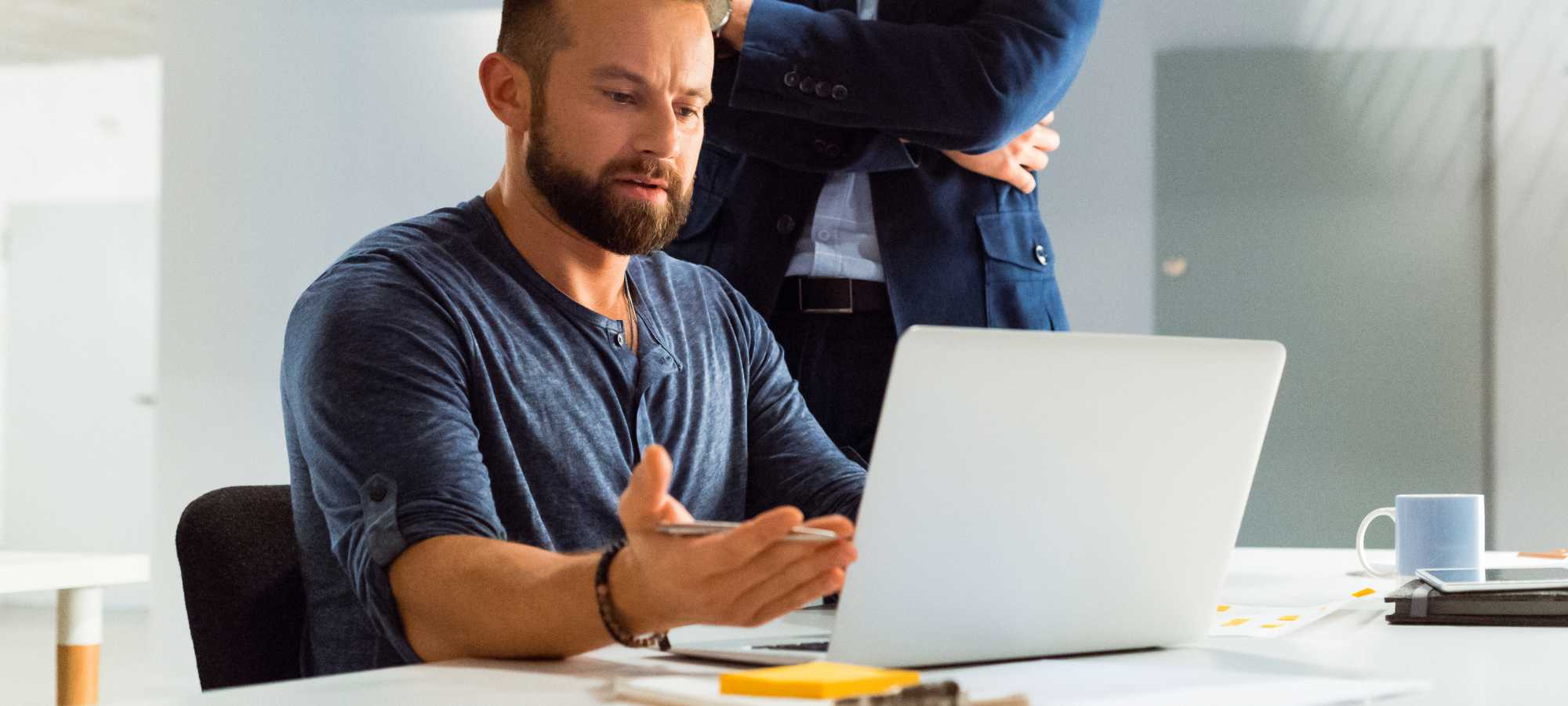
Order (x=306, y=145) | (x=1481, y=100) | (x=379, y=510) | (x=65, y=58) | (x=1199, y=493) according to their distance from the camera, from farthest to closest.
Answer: (x=65, y=58) < (x=306, y=145) < (x=1481, y=100) < (x=379, y=510) < (x=1199, y=493)

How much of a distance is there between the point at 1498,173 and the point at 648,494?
404 centimetres

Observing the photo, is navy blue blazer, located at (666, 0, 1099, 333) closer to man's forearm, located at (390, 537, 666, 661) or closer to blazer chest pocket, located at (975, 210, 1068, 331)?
blazer chest pocket, located at (975, 210, 1068, 331)

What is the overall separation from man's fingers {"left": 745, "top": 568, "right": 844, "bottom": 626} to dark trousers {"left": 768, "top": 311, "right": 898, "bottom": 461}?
3.44 ft

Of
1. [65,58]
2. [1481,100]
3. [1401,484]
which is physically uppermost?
[65,58]

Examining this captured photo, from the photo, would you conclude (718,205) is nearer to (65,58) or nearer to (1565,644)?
(1565,644)

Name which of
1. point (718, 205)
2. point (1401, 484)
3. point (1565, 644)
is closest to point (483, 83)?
point (718, 205)

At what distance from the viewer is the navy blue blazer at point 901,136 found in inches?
70.1

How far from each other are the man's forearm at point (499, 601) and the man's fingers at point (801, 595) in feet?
0.30

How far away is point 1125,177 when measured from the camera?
438cm

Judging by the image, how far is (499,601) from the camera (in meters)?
0.94

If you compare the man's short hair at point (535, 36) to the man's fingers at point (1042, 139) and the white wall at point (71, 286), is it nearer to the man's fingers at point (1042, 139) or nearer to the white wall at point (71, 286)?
the man's fingers at point (1042, 139)

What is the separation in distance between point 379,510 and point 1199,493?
22.0 inches

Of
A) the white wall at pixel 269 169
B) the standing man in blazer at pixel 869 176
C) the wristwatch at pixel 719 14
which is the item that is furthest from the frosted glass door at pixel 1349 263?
the wristwatch at pixel 719 14

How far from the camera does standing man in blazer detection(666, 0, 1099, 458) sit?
5.85 feet
